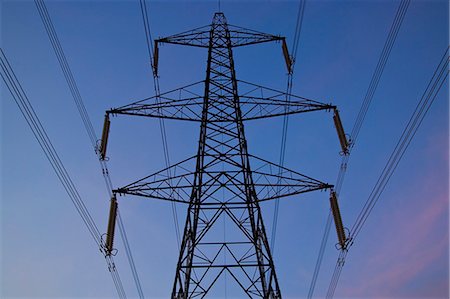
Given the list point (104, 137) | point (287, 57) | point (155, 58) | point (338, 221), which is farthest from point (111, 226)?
point (287, 57)

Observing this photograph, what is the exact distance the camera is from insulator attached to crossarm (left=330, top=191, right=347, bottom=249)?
536 inches

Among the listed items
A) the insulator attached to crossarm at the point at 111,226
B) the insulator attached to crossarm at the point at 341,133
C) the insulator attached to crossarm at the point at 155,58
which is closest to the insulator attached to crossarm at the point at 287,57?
the insulator attached to crossarm at the point at 341,133

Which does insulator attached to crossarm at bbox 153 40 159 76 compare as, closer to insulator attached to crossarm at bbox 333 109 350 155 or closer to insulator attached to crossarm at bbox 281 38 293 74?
insulator attached to crossarm at bbox 281 38 293 74

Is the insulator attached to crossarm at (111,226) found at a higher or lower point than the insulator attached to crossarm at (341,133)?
lower

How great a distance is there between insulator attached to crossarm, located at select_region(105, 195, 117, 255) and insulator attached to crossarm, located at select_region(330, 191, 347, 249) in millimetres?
7907

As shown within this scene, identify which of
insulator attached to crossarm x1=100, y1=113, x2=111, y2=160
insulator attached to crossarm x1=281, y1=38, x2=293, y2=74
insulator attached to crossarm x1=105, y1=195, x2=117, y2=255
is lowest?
insulator attached to crossarm x1=105, y1=195, x2=117, y2=255

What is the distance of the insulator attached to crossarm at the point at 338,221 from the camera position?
13.6 meters

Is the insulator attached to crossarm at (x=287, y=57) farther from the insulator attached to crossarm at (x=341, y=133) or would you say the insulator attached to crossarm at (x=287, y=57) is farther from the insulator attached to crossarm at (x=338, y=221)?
the insulator attached to crossarm at (x=338, y=221)

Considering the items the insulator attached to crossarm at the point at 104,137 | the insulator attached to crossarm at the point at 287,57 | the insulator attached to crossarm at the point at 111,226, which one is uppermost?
the insulator attached to crossarm at the point at 287,57

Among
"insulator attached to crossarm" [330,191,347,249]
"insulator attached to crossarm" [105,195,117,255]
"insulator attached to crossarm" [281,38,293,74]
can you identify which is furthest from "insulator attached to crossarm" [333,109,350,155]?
"insulator attached to crossarm" [105,195,117,255]

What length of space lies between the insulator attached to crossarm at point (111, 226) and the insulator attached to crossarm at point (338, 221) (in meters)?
7.91

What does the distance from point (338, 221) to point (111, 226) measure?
8148mm

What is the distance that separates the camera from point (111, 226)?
1400 centimetres

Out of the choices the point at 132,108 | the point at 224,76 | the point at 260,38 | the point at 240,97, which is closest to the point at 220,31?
the point at 260,38
